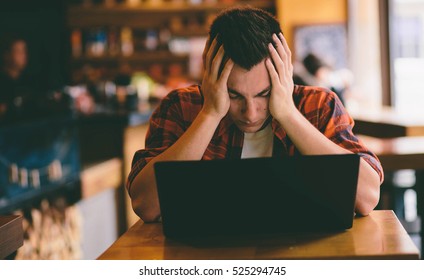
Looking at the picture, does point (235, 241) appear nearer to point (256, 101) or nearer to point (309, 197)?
point (309, 197)

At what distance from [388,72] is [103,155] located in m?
2.99

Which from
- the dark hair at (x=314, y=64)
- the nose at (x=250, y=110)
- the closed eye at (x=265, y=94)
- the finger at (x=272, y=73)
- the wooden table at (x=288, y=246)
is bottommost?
the wooden table at (x=288, y=246)

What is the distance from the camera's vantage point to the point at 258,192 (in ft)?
3.46

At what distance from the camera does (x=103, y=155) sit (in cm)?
402

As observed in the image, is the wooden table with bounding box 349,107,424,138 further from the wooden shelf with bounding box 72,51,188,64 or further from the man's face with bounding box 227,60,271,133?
the wooden shelf with bounding box 72,51,188,64

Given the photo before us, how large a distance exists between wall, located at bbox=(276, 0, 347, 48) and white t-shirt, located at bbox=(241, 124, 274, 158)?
17.3ft

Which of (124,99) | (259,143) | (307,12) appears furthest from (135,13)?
A: (259,143)

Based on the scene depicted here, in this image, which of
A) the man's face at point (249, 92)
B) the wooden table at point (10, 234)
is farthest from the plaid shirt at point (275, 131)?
the wooden table at point (10, 234)

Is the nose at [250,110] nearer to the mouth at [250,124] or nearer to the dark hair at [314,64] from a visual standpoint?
the mouth at [250,124]

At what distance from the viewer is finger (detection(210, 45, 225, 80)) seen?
4.28 feet

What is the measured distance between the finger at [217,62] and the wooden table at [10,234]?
0.49m

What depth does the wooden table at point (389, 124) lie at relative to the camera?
3115 mm

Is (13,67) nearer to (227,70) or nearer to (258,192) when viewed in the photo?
(227,70)

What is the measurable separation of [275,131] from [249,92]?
0.60 ft
